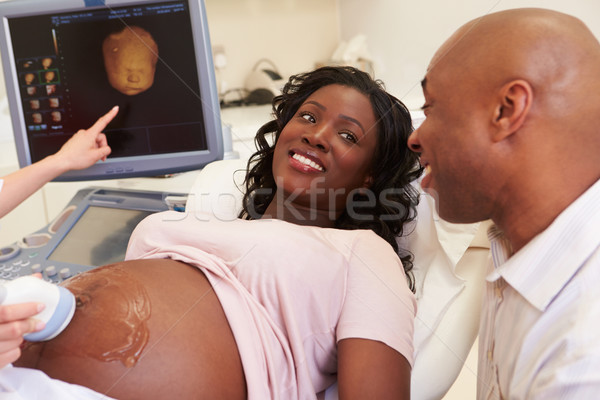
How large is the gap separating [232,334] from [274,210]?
450 millimetres

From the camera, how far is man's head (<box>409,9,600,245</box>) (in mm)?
639

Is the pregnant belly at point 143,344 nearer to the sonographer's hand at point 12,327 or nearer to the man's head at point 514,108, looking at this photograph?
the sonographer's hand at point 12,327

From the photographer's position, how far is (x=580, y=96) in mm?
634

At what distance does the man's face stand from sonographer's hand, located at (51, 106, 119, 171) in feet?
2.95

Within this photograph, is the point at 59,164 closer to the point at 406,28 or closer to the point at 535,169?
the point at 535,169

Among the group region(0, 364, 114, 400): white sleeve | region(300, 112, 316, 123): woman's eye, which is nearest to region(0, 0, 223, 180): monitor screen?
region(300, 112, 316, 123): woman's eye

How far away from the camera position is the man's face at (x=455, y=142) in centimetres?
71

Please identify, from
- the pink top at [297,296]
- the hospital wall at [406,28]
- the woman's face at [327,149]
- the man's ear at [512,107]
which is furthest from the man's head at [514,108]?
the hospital wall at [406,28]

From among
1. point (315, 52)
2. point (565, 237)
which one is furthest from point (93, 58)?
point (315, 52)

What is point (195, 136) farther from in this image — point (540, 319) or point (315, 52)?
point (315, 52)

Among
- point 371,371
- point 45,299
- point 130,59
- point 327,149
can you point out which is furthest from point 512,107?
point 130,59

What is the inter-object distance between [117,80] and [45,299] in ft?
2.65

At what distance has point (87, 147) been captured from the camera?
4.46 feet

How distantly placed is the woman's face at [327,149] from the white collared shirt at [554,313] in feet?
1.68
